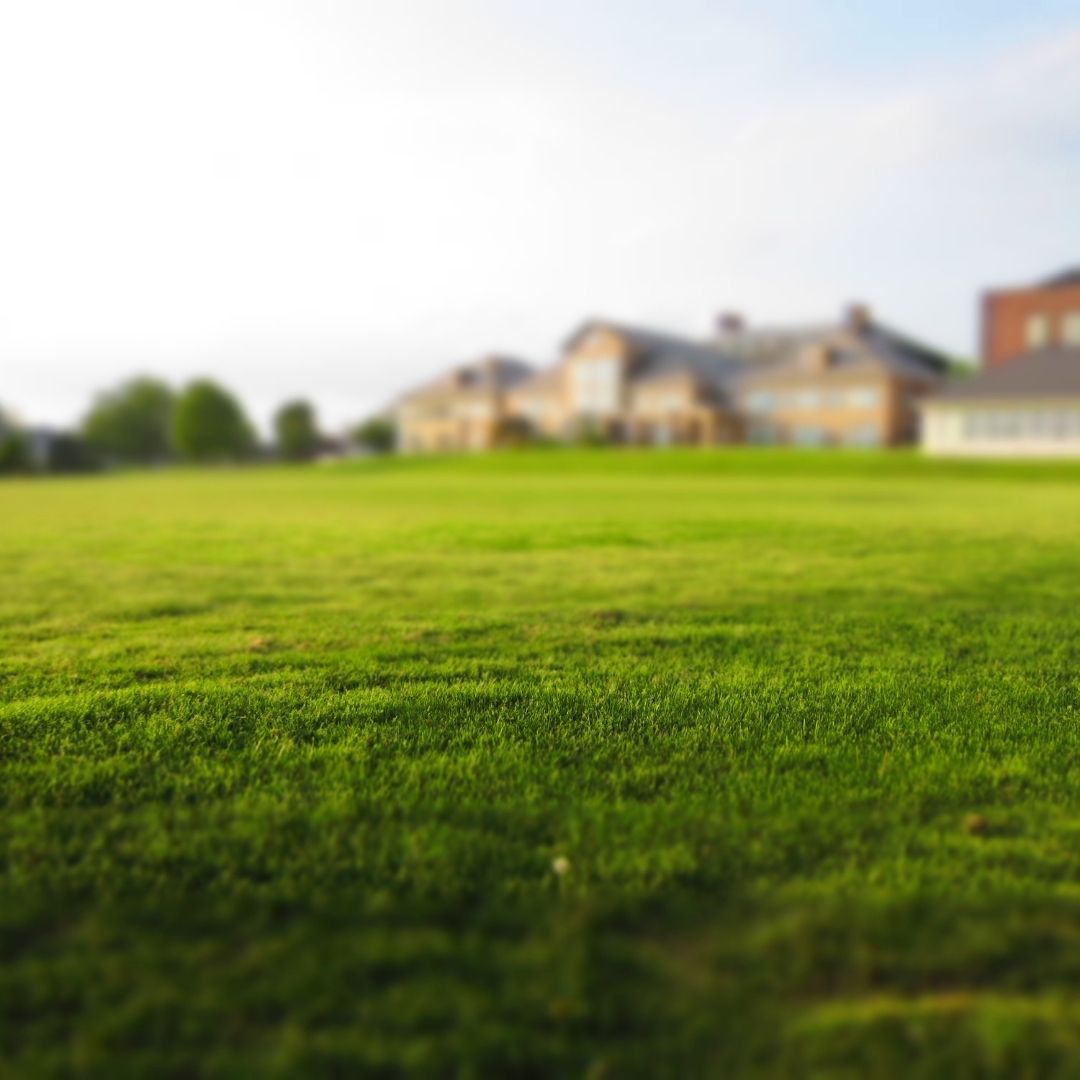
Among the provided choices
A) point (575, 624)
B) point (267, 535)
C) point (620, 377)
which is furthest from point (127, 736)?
point (620, 377)

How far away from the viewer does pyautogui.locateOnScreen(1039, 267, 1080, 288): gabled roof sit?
5222 cm

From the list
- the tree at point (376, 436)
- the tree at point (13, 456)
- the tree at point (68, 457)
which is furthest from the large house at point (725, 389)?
the tree at point (13, 456)

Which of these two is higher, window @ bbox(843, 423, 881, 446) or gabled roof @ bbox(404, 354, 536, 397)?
gabled roof @ bbox(404, 354, 536, 397)

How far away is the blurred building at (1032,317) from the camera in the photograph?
51812 mm

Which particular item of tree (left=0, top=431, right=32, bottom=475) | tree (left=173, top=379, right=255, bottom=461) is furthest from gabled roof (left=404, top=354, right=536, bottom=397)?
tree (left=0, top=431, right=32, bottom=475)

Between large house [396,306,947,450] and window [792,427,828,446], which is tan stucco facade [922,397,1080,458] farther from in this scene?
window [792,427,828,446]

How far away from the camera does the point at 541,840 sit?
2756mm

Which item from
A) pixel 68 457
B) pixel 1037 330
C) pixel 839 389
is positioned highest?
pixel 1037 330

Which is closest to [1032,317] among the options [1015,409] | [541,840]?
[1015,409]

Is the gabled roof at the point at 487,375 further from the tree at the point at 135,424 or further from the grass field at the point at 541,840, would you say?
the grass field at the point at 541,840

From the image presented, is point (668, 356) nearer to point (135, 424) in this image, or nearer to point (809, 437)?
point (809, 437)

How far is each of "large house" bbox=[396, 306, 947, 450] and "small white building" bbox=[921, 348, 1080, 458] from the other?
7532mm

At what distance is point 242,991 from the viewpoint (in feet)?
6.88

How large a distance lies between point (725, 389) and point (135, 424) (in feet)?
197
